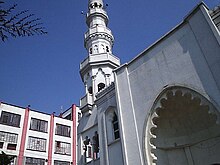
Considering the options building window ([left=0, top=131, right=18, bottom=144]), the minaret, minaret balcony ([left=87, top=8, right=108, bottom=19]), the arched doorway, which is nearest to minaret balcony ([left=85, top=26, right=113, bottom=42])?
the minaret

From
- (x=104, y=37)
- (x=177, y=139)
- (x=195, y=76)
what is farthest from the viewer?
(x=104, y=37)

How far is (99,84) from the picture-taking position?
56.8ft

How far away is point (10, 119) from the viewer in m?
26.5

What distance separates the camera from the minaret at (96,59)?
1704 cm

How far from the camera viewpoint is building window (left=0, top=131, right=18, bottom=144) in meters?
25.1

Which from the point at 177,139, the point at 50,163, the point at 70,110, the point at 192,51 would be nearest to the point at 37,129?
the point at 50,163

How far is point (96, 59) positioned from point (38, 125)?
49.8 feet

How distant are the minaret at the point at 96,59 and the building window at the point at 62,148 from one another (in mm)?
14250

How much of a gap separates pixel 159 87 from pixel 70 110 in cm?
2608

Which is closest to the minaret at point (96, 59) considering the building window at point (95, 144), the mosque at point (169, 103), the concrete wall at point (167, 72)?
the building window at point (95, 144)

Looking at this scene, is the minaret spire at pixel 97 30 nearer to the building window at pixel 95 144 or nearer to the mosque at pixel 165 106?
the mosque at pixel 165 106

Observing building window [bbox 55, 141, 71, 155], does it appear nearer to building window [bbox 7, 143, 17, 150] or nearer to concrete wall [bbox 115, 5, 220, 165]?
building window [bbox 7, 143, 17, 150]

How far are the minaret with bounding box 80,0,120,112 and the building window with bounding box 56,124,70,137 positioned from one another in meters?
14.2

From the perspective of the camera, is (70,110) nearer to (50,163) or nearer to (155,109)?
(50,163)
